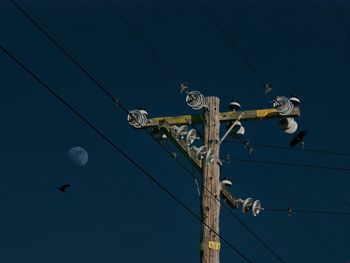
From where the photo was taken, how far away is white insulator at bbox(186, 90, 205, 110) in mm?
19344

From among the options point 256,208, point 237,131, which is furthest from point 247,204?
point 237,131

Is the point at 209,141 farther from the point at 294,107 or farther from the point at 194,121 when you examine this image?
the point at 294,107

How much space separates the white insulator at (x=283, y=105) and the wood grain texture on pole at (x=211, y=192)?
1.21m

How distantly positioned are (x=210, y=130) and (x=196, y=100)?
68cm

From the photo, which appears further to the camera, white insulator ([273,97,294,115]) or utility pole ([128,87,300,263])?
white insulator ([273,97,294,115])

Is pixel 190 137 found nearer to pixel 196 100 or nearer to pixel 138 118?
pixel 196 100

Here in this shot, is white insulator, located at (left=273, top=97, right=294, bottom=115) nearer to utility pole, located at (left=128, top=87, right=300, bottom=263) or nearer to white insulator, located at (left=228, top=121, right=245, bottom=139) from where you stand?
utility pole, located at (left=128, top=87, right=300, bottom=263)

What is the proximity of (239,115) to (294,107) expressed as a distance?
1.16 m

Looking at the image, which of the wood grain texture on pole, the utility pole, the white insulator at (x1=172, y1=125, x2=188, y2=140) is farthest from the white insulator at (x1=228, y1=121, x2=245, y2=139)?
the white insulator at (x1=172, y1=125, x2=188, y2=140)

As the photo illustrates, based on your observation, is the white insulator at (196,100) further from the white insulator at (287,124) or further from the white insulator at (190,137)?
the white insulator at (287,124)

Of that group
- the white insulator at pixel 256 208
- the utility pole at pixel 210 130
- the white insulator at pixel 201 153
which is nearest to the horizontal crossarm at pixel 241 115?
the utility pole at pixel 210 130

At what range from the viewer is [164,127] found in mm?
19641

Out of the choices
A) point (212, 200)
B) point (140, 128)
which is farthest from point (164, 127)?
point (212, 200)

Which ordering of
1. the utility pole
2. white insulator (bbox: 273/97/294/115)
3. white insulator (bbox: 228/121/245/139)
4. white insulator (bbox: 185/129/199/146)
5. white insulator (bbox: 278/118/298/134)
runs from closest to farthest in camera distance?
1. the utility pole
2. white insulator (bbox: 185/129/199/146)
3. white insulator (bbox: 273/97/294/115)
4. white insulator (bbox: 228/121/245/139)
5. white insulator (bbox: 278/118/298/134)
